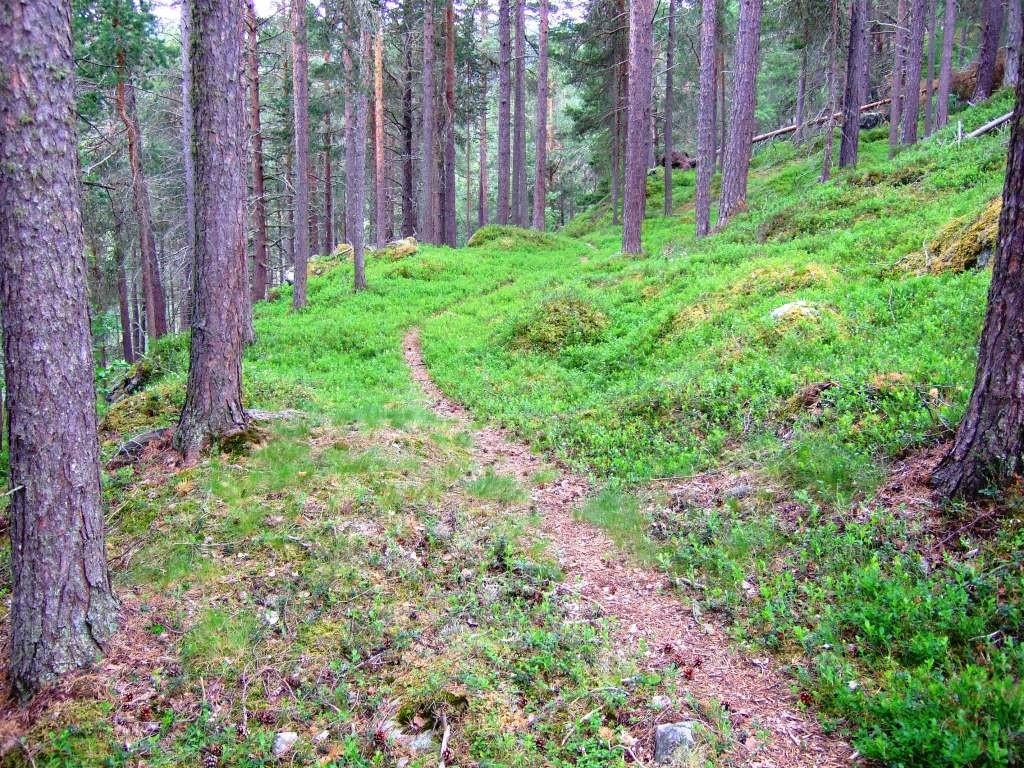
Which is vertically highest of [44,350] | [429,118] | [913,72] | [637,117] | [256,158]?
[913,72]

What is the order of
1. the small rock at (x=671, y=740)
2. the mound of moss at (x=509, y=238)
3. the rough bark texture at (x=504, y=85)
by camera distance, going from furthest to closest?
the rough bark texture at (x=504, y=85) → the mound of moss at (x=509, y=238) → the small rock at (x=671, y=740)

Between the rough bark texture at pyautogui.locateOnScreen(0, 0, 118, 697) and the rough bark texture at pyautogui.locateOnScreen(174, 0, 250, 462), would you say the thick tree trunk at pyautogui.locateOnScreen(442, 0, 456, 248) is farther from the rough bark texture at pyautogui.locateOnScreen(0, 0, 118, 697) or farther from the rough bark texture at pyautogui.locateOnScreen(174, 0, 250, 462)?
the rough bark texture at pyautogui.locateOnScreen(0, 0, 118, 697)

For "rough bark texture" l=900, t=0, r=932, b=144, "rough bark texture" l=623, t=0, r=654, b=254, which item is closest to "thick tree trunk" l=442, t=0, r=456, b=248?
"rough bark texture" l=623, t=0, r=654, b=254

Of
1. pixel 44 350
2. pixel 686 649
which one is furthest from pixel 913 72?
pixel 44 350

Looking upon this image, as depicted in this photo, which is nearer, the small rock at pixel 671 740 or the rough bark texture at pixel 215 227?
the small rock at pixel 671 740

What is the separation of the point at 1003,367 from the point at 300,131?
1776cm

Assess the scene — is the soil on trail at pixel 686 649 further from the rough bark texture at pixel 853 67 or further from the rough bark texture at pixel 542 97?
the rough bark texture at pixel 542 97

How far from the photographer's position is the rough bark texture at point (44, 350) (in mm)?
3701

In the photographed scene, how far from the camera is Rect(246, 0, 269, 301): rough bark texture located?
56.2ft

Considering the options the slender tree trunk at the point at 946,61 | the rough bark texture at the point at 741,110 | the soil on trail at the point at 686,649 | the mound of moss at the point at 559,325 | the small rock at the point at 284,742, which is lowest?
the small rock at the point at 284,742

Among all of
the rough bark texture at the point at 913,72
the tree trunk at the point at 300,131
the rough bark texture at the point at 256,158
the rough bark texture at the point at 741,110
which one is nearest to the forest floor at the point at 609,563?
the rough bark texture at the point at 741,110

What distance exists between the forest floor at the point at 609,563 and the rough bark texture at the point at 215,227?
0.64 m

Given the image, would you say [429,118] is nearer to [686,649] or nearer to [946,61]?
[946,61]

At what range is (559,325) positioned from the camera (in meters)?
12.7
